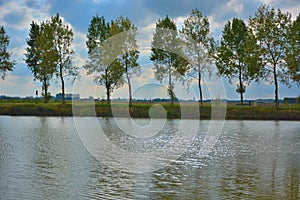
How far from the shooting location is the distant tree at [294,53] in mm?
44594

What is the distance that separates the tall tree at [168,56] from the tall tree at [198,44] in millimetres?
1264

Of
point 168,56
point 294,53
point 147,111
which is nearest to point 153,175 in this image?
point 147,111

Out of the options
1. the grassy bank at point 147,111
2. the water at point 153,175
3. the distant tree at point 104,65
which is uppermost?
the distant tree at point 104,65

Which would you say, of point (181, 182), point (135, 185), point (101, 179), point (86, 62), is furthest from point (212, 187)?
point (86, 62)

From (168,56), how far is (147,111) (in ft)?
33.1

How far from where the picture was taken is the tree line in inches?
1832

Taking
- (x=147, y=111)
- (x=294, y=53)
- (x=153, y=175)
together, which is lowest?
(x=153, y=175)

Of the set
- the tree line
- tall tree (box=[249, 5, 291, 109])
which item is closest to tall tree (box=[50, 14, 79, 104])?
the tree line

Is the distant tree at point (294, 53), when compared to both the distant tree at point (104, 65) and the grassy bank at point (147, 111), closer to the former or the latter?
the grassy bank at point (147, 111)

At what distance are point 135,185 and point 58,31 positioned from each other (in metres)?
46.5

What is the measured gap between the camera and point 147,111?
4662 cm

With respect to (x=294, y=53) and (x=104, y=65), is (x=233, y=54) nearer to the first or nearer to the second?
(x=294, y=53)

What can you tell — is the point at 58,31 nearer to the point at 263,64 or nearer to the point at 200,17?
the point at 200,17

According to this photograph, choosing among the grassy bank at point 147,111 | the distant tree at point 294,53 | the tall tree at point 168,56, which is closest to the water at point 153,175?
the grassy bank at point 147,111
